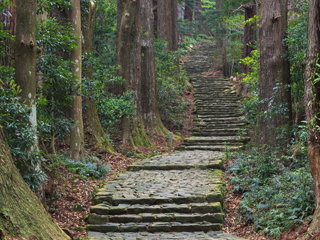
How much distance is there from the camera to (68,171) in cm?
782

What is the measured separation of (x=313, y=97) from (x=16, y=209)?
3.85 m

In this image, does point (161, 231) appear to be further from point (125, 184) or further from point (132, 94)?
point (132, 94)

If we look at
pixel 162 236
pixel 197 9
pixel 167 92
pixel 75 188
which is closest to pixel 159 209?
pixel 162 236

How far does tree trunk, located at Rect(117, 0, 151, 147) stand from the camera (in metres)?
12.3

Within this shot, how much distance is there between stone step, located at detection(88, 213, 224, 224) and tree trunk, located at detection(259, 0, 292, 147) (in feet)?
9.38

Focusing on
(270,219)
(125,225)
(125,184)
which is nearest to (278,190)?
(270,219)

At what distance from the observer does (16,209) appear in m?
3.40

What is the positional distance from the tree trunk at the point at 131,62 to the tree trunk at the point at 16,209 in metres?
8.50

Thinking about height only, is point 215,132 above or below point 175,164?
above

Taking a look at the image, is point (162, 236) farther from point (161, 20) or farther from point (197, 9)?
point (197, 9)

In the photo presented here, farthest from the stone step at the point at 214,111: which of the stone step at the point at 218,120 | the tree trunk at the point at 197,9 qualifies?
the tree trunk at the point at 197,9

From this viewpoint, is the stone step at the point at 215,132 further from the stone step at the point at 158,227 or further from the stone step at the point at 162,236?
the stone step at the point at 162,236

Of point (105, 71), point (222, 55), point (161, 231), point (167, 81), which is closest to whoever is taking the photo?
point (161, 231)

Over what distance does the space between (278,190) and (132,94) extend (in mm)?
7888
